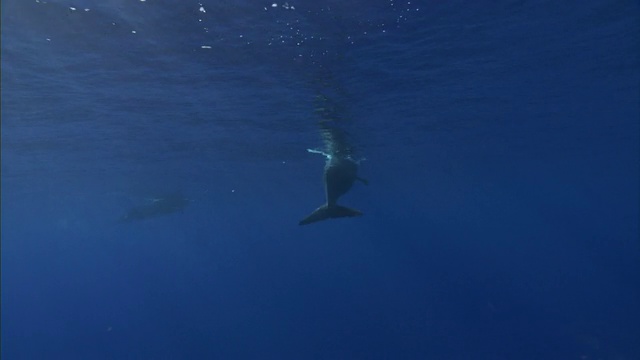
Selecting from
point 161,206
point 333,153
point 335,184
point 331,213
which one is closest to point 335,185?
point 335,184

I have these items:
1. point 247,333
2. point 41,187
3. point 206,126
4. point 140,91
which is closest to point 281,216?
point 247,333

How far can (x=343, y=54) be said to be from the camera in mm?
15297

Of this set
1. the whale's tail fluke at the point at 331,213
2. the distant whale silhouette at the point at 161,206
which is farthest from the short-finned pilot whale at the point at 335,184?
the distant whale silhouette at the point at 161,206

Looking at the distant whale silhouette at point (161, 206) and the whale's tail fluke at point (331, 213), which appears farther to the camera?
the distant whale silhouette at point (161, 206)

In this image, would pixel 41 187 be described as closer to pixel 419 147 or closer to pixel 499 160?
pixel 419 147

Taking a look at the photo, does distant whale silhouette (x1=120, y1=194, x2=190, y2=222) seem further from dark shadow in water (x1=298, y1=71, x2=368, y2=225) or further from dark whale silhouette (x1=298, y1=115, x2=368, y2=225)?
dark whale silhouette (x1=298, y1=115, x2=368, y2=225)

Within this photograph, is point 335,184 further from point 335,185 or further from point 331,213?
point 331,213

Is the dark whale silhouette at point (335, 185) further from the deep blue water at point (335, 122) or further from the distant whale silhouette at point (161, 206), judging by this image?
the distant whale silhouette at point (161, 206)

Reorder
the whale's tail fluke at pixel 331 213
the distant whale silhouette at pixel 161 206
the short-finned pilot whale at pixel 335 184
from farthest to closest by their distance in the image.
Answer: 1. the distant whale silhouette at pixel 161 206
2. the short-finned pilot whale at pixel 335 184
3. the whale's tail fluke at pixel 331 213

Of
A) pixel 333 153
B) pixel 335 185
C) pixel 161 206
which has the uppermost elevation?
pixel 335 185

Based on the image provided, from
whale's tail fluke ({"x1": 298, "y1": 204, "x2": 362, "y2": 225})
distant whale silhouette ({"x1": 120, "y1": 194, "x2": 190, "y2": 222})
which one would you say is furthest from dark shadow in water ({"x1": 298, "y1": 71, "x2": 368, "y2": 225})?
distant whale silhouette ({"x1": 120, "y1": 194, "x2": 190, "y2": 222})

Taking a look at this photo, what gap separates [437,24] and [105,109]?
12.3 m

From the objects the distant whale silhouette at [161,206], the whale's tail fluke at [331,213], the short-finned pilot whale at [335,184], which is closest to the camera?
the whale's tail fluke at [331,213]

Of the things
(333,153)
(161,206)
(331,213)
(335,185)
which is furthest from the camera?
(161,206)
